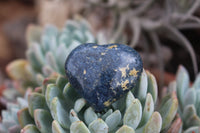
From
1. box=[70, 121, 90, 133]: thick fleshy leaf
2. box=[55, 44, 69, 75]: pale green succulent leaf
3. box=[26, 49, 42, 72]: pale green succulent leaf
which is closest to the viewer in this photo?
box=[70, 121, 90, 133]: thick fleshy leaf

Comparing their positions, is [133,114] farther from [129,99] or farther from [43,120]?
[43,120]

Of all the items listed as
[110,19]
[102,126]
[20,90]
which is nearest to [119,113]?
[102,126]

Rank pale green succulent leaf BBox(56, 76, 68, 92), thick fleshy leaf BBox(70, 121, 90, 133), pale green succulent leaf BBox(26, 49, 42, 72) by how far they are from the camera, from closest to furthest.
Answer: thick fleshy leaf BBox(70, 121, 90, 133) < pale green succulent leaf BBox(56, 76, 68, 92) < pale green succulent leaf BBox(26, 49, 42, 72)

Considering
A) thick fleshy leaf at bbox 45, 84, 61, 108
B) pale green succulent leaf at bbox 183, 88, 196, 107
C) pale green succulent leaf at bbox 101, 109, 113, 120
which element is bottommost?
pale green succulent leaf at bbox 183, 88, 196, 107

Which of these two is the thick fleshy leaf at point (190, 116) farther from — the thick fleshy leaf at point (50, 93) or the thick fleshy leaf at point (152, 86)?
the thick fleshy leaf at point (50, 93)

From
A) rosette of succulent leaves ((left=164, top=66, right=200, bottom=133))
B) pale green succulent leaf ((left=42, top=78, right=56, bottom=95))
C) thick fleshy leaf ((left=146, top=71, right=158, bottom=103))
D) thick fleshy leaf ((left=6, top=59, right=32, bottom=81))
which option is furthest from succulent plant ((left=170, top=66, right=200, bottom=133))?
thick fleshy leaf ((left=6, top=59, right=32, bottom=81))

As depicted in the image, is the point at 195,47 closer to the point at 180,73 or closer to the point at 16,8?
the point at 180,73

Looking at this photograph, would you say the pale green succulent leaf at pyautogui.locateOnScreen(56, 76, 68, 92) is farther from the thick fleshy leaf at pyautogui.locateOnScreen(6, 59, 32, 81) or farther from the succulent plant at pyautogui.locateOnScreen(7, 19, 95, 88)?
the thick fleshy leaf at pyautogui.locateOnScreen(6, 59, 32, 81)

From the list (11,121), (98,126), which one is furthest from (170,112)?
(11,121)
